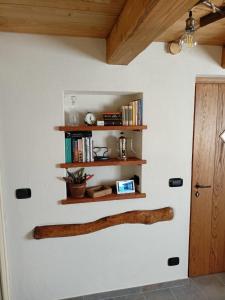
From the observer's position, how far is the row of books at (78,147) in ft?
6.74

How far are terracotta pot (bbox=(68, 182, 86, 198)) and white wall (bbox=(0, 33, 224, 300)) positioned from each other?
0.09 metres

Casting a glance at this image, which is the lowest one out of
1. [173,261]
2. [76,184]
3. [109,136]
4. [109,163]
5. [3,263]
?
[173,261]

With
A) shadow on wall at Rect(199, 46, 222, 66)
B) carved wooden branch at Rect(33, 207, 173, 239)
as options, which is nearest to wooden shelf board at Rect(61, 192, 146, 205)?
carved wooden branch at Rect(33, 207, 173, 239)

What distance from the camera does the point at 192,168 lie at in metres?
2.37

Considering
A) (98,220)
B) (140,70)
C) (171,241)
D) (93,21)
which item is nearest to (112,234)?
(98,220)

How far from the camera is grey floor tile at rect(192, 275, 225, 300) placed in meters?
2.28

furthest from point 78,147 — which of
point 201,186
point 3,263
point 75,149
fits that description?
point 201,186

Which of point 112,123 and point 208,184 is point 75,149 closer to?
point 112,123

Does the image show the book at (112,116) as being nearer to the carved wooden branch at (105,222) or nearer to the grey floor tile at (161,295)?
the carved wooden branch at (105,222)

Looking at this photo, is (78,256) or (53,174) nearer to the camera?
(53,174)

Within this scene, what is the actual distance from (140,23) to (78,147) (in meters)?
1.16

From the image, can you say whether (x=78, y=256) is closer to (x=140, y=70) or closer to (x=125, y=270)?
(x=125, y=270)

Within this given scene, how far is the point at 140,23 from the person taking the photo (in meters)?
1.20

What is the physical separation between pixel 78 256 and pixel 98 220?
15.1 inches
